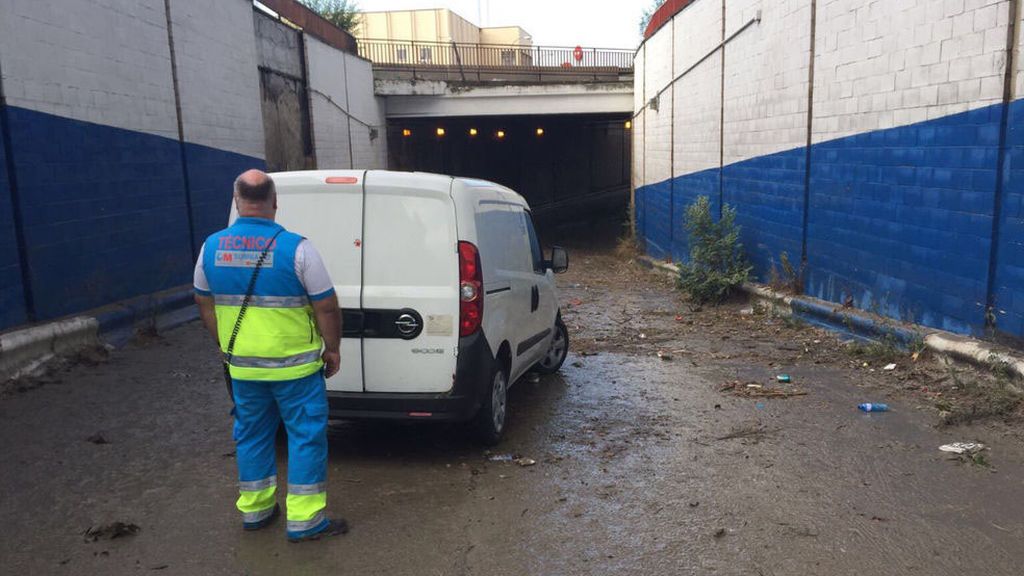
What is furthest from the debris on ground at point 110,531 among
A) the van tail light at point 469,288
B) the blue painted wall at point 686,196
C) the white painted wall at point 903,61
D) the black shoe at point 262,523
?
the blue painted wall at point 686,196

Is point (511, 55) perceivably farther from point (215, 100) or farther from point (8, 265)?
point (8, 265)

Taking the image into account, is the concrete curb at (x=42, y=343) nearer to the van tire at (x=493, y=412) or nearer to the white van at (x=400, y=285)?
the white van at (x=400, y=285)

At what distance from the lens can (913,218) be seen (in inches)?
302

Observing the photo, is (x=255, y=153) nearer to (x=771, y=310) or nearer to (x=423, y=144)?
(x=771, y=310)

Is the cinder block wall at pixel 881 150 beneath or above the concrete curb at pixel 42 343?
above

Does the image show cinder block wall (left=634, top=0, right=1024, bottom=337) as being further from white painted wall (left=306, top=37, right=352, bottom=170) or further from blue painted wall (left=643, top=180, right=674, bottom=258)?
white painted wall (left=306, top=37, right=352, bottom=170)

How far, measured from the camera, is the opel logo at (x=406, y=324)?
4957 mm

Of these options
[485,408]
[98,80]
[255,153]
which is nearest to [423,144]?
[255,153]

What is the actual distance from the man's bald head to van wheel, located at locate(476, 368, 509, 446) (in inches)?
81.3

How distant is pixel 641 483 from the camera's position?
4.85m

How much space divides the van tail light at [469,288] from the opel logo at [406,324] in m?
0.29

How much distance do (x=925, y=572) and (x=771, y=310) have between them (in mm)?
7073

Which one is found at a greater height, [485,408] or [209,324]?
[209,324]

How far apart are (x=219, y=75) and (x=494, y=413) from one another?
1008 centimetres
